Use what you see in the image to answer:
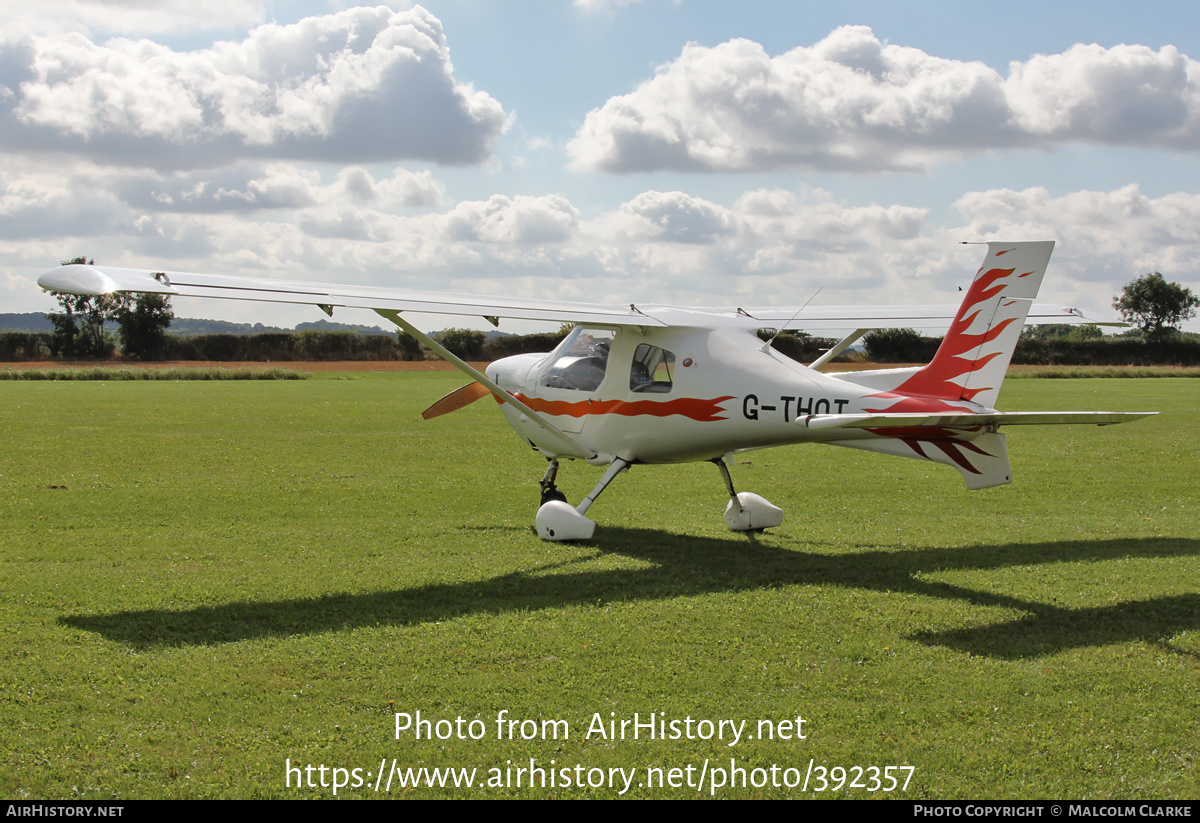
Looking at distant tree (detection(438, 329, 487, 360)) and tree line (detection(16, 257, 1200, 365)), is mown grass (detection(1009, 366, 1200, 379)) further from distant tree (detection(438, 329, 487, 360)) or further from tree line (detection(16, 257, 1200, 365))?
distant tree (detection(438, 329, 487, 360))

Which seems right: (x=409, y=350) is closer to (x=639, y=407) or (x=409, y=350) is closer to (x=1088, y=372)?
(x=1088, y=372)

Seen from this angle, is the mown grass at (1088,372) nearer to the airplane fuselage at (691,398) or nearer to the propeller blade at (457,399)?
the propeller blade at (457,399)

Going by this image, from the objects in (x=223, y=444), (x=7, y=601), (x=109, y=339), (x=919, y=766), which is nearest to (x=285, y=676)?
(x=7, y=601)

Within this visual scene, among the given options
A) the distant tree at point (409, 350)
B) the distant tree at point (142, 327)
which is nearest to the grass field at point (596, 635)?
the distant tree at point (409, 350)

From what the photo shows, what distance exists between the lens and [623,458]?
920cm

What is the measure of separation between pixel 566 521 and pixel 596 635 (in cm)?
303

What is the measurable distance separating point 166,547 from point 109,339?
58.7 metres

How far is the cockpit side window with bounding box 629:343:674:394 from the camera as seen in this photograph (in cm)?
870

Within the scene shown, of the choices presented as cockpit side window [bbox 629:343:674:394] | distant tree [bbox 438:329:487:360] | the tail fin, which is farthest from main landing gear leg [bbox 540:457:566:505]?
distant tree [bbox 438:329:487:360]

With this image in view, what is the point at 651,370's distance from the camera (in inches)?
347

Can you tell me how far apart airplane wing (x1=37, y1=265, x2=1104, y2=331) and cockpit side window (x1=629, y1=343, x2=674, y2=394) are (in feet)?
1.10

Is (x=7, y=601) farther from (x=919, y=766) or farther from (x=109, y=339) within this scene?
(x=109, y=339)

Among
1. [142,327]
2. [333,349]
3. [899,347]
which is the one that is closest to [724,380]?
[899,347]

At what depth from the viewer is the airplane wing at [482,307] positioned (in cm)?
639
